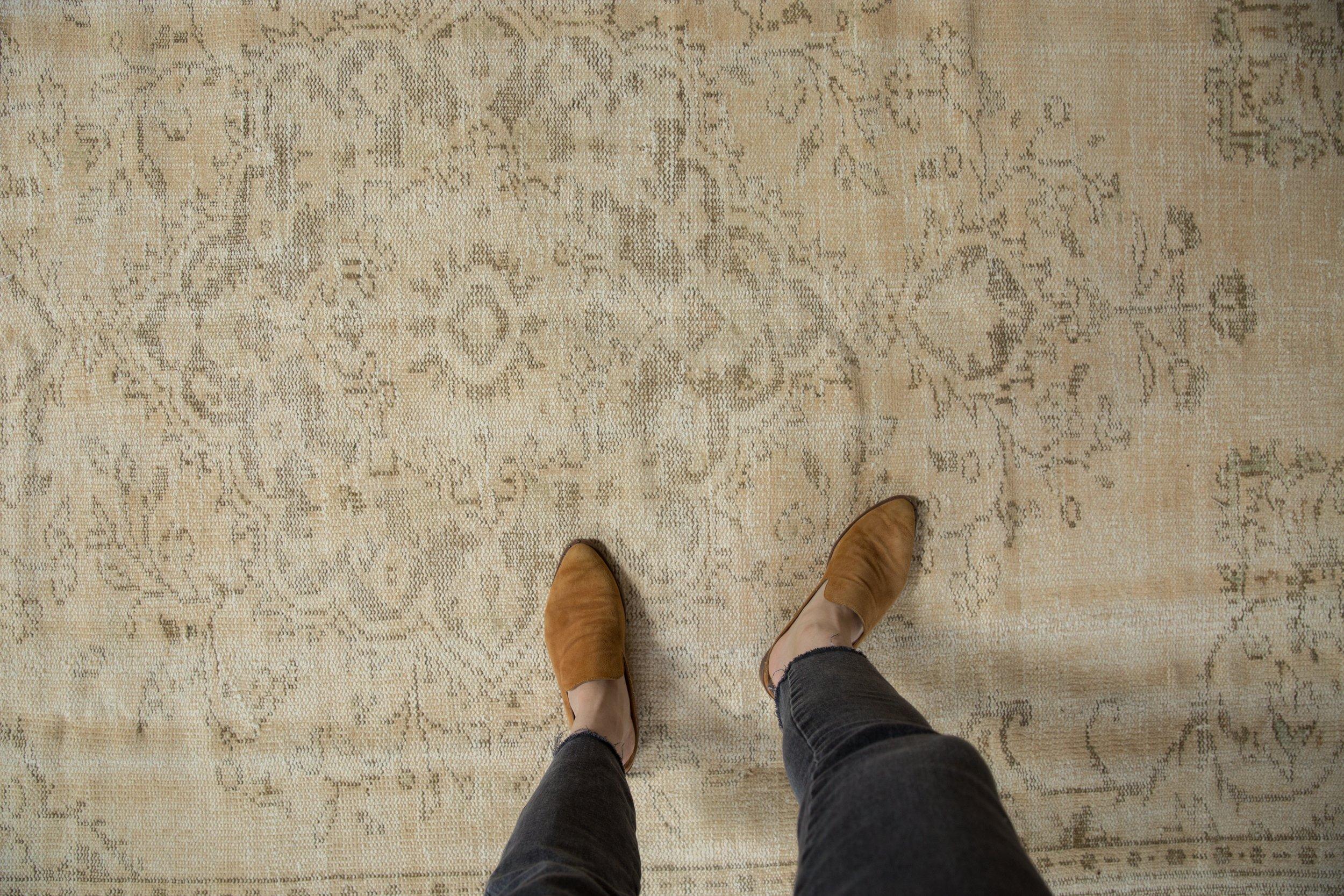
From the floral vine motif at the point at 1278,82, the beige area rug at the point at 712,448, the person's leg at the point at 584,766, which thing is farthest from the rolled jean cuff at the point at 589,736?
the floral vine motif at the point at 1278,82

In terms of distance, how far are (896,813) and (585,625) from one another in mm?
429

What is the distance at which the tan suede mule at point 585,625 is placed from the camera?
877 mm

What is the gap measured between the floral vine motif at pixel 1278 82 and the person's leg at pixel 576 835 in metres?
1.10

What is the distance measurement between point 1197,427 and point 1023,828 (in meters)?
0.57

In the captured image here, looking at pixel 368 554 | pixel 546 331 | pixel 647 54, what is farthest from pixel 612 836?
pixel 647 54

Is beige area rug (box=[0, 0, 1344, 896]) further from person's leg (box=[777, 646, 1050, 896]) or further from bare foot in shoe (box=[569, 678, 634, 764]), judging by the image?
person's leg (box=[777, 646, 1050, 896])

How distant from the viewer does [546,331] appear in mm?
939

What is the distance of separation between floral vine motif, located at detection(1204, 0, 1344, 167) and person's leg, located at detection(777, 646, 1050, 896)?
87 centimetres

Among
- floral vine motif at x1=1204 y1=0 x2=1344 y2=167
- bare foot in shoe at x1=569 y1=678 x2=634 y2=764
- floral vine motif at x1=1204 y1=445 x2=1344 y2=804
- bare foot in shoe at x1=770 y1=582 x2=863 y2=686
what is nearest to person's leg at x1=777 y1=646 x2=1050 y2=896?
bare foot in shoe at x1=770 y1=582 x2=863 y2=686

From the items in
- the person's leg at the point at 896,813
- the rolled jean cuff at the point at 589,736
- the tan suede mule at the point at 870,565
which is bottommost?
the rolled jean cuff at the point at 589,736

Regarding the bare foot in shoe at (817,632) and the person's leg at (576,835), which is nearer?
the person's leg at (576,835)

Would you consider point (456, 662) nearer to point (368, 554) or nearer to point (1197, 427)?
point (368, 554)

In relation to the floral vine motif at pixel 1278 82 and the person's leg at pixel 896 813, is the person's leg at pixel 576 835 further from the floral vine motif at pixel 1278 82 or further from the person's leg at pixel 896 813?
the floral vine motif at pixel 1278 82

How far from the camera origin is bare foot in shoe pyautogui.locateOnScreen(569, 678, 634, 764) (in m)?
0.86
